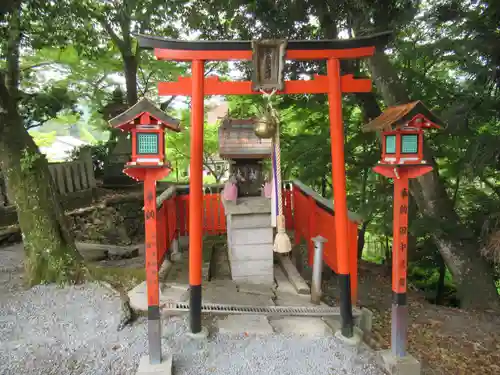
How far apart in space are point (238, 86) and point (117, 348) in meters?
3.55

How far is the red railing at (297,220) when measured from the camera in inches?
220

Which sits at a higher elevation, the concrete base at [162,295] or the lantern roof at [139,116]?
the lantern roof at [139,116]

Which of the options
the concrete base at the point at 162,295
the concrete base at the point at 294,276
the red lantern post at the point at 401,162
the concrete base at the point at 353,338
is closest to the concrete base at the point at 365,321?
the concrete base at the point at 353,338

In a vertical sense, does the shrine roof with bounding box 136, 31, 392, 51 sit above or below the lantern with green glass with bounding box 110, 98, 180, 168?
above

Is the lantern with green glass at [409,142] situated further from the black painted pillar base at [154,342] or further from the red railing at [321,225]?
the black painted pillar base at [154,342]

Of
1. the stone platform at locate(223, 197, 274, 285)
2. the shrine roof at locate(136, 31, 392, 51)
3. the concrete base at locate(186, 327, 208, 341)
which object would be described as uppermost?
the shrine roof at locate(136, 31, 392, 51)

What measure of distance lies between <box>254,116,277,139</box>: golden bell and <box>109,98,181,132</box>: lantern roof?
1.10m

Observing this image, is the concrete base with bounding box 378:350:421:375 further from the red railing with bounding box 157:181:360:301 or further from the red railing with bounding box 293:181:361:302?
the red railing with bounding box 157:181:360:301

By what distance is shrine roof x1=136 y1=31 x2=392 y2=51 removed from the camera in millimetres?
4582

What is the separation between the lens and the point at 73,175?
1167 centimetres

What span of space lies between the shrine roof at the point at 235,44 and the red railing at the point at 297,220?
2364 millimetres

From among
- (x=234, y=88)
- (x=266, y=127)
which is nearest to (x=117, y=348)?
(x=266, y=127)

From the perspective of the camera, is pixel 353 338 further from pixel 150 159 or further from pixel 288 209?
pixel 288 209

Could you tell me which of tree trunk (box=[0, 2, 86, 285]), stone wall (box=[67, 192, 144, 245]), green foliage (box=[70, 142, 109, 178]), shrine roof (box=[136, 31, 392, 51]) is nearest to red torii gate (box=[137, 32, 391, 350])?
shrine roof (box=[136, 31, 392, 51])
